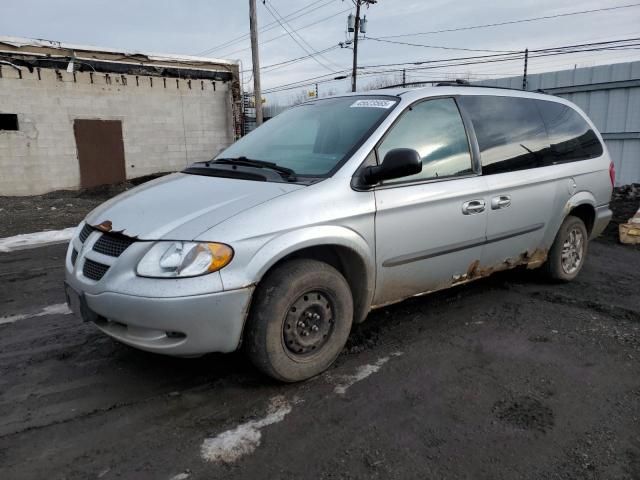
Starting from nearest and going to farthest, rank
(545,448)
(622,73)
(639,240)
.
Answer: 1. (545,448)
2. (639,240)
3. (622,73)

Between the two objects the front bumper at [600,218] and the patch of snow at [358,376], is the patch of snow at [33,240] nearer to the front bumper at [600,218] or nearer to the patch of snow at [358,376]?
the patch of snow at [358,376]

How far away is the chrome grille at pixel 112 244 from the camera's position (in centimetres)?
A: 278

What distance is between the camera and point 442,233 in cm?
359

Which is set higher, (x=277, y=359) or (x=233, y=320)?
(x=233, y=320)

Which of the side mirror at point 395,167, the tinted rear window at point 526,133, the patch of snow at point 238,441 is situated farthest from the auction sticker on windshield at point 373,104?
the patch of snow at point 238,441

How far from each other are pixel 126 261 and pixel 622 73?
457 inches

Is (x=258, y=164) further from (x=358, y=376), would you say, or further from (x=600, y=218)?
(x=600, y=218)

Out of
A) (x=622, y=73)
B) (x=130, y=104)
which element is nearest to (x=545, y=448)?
(x=622, y=73)

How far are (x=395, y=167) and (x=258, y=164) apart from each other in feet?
3.32

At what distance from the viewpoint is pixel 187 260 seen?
8.50 feet

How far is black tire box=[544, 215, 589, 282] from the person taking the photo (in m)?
4.79

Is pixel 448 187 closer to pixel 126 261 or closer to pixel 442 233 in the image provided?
pixel 442 233

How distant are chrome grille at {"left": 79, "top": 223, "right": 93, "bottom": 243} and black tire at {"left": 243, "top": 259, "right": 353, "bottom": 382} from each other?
1.21 m

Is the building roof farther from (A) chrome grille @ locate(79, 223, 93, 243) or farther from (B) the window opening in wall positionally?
(A) chrome grille @ locate(79, 223, 93, 243)
